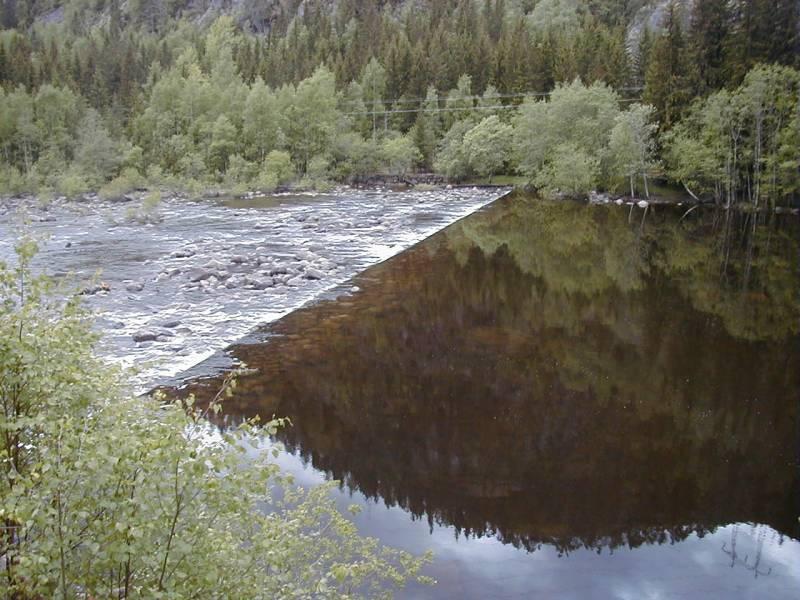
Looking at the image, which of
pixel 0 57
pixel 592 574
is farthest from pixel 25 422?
pixel 0 57

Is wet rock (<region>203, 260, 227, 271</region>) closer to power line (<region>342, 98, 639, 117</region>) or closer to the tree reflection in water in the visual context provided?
the tree reflection in water

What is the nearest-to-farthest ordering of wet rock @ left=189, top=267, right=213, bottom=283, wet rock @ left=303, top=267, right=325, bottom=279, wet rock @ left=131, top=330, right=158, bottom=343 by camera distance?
wet rock @ left=131, top=330, right=158, bottom=343 → wet rock @ left=189, top=267, right=213, bottom=283 → wet rock @ left=303, top=267, right=325, bottom=279

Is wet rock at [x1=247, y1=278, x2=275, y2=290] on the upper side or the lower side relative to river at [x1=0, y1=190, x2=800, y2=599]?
upper

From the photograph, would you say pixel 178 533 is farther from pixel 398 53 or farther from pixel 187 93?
pixel 398 53

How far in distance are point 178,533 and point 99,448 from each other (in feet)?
3.26

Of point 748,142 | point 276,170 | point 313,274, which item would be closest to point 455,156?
point 276,170

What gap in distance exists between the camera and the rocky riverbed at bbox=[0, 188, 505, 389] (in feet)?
69.3

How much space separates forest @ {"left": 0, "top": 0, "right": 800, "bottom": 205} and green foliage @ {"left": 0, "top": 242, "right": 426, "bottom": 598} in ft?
170

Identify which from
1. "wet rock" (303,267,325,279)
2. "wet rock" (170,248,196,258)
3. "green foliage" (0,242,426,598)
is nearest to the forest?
"wet rock" (170,248,196,258)

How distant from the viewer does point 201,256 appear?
33969 millimetres

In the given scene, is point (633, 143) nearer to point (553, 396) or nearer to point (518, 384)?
point (518, 384)

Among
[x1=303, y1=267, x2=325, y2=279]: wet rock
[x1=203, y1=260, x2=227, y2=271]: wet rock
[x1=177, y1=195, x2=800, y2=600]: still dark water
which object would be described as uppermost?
[x1=203, y1=260, x2=227, y2=271]: wet rock

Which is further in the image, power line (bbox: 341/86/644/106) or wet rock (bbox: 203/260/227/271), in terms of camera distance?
power line (bbox: 341/86/644/106)

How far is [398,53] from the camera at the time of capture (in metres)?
97.9
